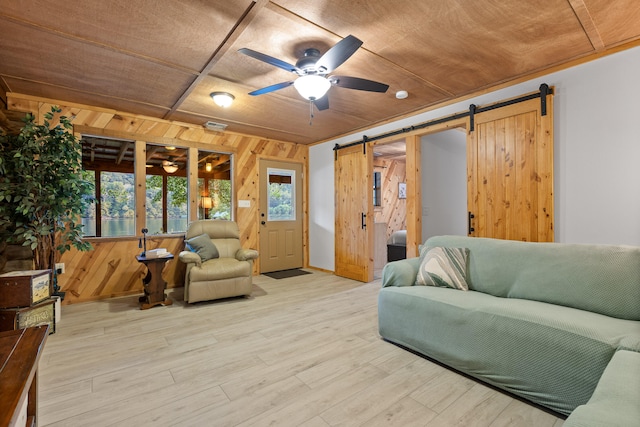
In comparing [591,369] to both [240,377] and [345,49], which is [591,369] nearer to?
[240,377]

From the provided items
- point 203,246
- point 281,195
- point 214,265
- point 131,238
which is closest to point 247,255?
point 214,265

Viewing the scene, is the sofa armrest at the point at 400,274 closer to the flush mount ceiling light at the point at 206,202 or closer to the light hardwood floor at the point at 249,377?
the light hardwood floor at the point at 249,377

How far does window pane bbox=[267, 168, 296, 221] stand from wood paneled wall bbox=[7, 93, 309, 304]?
518 millimetres

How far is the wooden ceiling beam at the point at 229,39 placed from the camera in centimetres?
202

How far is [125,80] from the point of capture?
3.11 meters

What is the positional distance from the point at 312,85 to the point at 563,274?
243 cm

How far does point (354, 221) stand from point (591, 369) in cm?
370

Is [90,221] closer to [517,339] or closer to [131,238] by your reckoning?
[131,238]

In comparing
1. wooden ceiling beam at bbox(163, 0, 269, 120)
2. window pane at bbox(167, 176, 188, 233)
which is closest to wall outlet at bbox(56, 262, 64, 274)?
window pane at bbox(167, 176, 188, 233)

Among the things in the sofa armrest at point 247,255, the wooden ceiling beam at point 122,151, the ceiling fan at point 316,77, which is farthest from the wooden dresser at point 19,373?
the wooden ceiling beam at point 122,151

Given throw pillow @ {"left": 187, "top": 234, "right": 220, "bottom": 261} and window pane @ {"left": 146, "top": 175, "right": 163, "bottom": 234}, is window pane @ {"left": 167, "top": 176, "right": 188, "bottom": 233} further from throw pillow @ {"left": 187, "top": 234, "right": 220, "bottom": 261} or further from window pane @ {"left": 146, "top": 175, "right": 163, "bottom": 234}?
throw pillow @ {"left": 187, "top": 234, "right": 220, "bottom": 261}

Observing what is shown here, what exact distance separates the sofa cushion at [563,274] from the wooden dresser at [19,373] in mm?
2786

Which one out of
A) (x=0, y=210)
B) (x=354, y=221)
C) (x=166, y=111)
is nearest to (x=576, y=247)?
(x=354, y=221)

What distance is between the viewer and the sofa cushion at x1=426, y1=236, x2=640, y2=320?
1889mm
